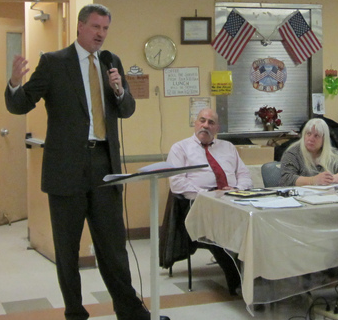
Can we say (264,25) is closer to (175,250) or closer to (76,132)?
(175,250)

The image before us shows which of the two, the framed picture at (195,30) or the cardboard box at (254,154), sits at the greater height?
the framed picture at (195,30)

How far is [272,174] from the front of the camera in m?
4.07

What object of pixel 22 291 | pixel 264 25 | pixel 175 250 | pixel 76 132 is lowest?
pixel 22 291

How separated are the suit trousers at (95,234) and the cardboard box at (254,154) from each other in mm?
2476

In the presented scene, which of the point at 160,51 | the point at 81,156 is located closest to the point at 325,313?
the point at 81,156

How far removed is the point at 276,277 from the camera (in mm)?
2850

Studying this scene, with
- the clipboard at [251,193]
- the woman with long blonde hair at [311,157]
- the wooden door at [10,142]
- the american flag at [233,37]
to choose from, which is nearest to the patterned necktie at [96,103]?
the clipboard at [251,193]

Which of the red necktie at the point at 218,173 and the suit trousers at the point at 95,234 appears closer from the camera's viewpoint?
the suit trousers at the point at 95,234

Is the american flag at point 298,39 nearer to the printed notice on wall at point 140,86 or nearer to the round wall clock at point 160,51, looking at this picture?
the round wall clock at point 160,51

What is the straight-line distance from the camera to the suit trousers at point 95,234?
108 inches

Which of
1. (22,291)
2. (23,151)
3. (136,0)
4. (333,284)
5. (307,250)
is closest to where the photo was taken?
(307,250)

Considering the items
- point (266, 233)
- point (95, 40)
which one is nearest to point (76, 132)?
point (95, 40)

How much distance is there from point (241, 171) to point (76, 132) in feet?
5.73

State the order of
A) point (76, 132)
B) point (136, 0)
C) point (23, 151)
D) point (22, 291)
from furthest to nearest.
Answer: point (23, 151), point (136, 0), point (22, 291), point (76, 132)
